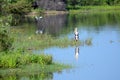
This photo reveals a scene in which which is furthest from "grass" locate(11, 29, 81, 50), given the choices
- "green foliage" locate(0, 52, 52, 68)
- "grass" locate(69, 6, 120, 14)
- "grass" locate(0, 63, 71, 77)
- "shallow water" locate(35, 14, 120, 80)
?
"grass" locate(69, 6, 120, 14)

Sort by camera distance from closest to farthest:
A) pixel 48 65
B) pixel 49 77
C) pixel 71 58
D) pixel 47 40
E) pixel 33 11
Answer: pixel 49 77 < pixel 48 65 < pixel 71 58 < pixel 47 40 < pixel 33 11

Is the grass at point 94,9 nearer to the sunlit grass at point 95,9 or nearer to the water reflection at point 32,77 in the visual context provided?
the sunlit grass at point 95,9

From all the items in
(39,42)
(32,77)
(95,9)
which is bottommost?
(95,9)

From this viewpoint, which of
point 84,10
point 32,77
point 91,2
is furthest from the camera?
point 91,2

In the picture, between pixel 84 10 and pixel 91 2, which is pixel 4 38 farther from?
pixel 91 2

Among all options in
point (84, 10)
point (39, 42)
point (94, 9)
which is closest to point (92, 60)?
point (39, 42)

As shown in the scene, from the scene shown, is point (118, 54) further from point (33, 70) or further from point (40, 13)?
point (40, 13)

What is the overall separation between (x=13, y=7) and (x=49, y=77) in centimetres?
3564

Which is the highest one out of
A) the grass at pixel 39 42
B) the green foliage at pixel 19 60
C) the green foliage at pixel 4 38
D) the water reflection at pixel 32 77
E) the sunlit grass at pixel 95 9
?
Result: the green foliage at pixel 4 38

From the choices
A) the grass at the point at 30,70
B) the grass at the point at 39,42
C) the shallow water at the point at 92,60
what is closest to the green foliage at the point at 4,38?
the grass at the point at 30,70

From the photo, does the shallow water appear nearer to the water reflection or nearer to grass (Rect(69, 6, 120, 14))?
the water reflection

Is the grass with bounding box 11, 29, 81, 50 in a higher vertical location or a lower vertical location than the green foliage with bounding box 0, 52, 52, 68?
lower

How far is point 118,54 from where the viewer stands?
1357 inches

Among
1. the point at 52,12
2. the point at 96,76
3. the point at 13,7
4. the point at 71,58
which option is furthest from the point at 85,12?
the point at 96,76
